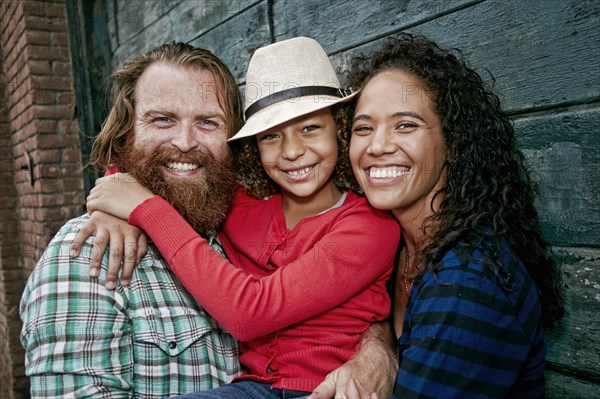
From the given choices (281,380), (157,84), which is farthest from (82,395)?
(157,84)

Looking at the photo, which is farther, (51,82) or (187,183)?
(51,82)

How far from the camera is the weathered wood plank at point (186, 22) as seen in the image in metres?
2.71

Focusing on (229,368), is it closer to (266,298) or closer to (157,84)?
(266,298)

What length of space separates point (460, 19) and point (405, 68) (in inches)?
10.9

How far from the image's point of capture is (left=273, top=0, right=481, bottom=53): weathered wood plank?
68.3 inches

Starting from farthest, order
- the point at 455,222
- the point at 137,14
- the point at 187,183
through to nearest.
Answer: the point at 137,14, the point at 187,183, the point at 455,222

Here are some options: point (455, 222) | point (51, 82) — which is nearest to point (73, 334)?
point (455, 222)

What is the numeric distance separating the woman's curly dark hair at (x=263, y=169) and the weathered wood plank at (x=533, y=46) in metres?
0.47

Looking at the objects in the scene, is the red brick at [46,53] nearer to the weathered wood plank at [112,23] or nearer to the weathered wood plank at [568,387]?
the weathered wood plank at [112,23]

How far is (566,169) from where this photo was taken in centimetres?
142

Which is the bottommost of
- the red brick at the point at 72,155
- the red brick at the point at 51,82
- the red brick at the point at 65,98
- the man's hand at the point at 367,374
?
the man's hand at the point at 367,374

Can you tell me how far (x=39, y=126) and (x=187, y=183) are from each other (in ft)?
9.70

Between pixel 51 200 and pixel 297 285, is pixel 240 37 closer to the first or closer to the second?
pixel 297 285

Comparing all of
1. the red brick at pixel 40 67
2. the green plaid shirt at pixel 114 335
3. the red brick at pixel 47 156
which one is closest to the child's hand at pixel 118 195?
the green plaid shirt at pixel 114 335
